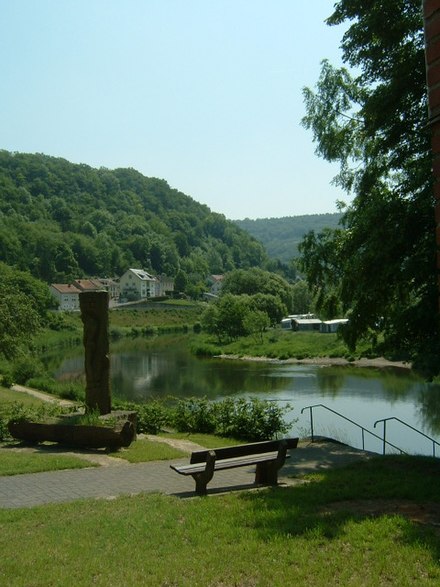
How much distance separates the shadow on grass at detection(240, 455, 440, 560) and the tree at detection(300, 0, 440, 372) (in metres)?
3.21

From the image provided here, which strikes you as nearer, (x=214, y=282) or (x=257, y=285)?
(x=257, y=285)

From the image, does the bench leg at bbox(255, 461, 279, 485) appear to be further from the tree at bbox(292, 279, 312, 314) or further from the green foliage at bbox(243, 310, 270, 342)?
the tree at bbox(292, 279, 312, 314)

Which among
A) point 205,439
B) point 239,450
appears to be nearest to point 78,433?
point 205,439

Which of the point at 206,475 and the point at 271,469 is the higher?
the point at 206,475

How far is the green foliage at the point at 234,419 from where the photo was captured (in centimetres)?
1644

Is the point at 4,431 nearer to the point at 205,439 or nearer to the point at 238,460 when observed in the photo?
the point at 205,439

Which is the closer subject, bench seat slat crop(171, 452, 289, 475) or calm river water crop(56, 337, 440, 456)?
bench seat slat crop(171, 452, 289, 475)

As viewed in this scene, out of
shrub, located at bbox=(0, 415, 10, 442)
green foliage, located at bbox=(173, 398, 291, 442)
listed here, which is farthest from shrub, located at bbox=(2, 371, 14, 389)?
shrub, located at bbox=(0, 415, 10, 442)

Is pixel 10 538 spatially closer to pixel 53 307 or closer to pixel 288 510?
pixel 288 510

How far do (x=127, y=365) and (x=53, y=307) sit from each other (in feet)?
192

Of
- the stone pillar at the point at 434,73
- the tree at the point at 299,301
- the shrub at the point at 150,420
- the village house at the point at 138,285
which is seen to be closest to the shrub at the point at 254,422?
the shrub at the point at 150,420

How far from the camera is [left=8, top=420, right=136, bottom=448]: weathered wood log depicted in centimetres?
1389

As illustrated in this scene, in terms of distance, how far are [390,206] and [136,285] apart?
132017 mm

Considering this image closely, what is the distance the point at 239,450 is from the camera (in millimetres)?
9023
